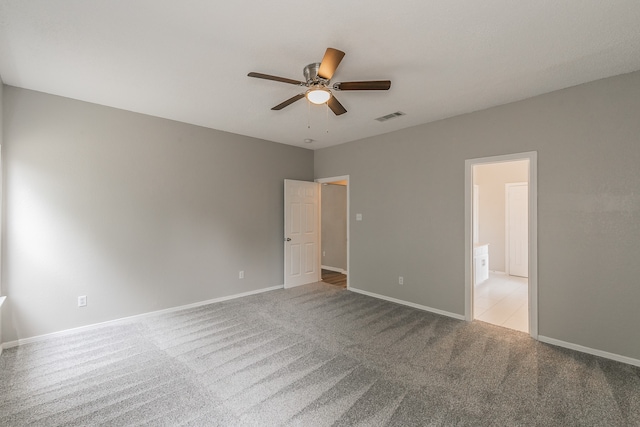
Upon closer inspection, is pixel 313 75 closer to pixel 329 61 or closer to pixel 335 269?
pixel 329 61

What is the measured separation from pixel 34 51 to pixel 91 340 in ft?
9.27

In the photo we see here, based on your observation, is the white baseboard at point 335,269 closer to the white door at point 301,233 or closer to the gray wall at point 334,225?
the gray wall at point 334,225

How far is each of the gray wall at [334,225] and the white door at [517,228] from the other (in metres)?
3.67

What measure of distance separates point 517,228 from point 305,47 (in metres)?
6.17

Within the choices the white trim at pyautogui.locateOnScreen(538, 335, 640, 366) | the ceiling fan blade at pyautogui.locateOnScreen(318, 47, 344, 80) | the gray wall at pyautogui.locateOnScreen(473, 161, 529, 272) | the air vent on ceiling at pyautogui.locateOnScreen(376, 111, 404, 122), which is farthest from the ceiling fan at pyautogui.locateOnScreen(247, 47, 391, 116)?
the gray wall at pyautogui.locateOnScreen(473, 161, 529, 272)

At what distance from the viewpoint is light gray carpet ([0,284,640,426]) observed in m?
1.94

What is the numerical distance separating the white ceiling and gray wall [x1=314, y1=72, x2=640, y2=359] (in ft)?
1.04

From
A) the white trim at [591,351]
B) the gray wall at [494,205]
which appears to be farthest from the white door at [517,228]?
the white trim at [591,351]

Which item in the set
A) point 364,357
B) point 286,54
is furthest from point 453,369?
point 286,54

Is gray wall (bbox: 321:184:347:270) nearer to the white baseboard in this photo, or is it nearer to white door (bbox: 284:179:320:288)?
the white baseboard

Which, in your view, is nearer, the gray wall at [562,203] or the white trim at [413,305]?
→ the gray wall at [562,203]

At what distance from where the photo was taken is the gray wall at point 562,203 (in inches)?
104

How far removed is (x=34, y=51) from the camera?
2.30 metres

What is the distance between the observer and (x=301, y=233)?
17.8 feet
